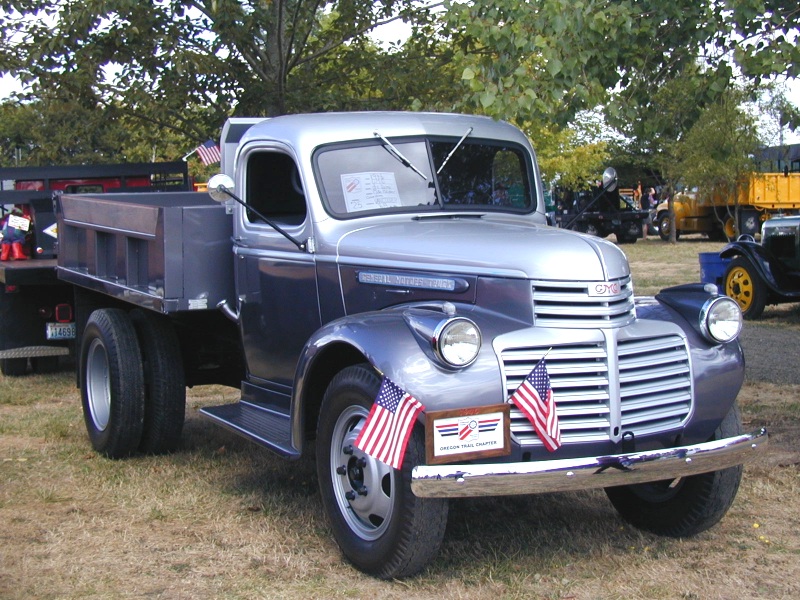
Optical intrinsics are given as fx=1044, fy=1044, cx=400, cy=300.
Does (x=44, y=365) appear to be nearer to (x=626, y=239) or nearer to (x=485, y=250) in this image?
(x=485, y=250)

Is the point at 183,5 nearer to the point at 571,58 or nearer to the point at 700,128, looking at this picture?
the point at 571,58

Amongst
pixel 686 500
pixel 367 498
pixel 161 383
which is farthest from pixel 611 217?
pixel 367 498

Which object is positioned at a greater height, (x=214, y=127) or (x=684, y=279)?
(x=214, y=127)

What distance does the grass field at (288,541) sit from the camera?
4305 millimetres

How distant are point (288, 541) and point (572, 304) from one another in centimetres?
178

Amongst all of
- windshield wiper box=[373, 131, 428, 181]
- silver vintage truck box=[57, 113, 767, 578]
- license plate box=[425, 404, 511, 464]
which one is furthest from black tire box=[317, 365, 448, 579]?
windshield wiper box=[373, 131, 428, 181]

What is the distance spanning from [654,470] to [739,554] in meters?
0.86

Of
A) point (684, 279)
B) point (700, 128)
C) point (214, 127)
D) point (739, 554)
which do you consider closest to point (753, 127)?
point (700, 128)

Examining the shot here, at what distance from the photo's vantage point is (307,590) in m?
4.28

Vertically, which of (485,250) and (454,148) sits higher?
(454,148)

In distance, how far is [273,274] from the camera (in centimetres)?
551

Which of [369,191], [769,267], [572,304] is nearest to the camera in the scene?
[572,304]

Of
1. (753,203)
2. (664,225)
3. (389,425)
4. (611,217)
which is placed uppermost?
(753,203)

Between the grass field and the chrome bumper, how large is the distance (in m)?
0.51
